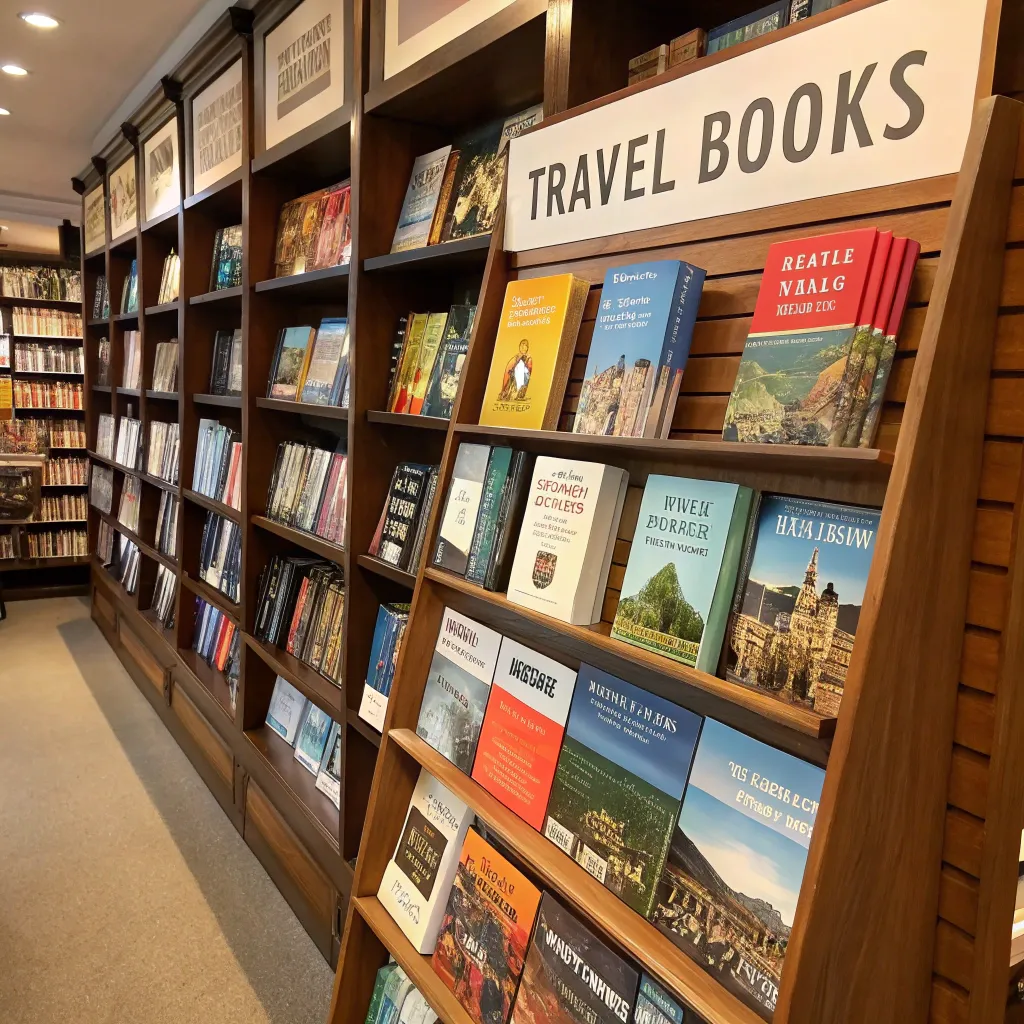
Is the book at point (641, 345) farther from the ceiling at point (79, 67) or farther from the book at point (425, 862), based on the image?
the ceiling at point (79, 67)

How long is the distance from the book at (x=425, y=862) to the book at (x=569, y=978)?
225 millimetres

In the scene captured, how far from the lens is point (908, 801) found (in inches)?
33.6

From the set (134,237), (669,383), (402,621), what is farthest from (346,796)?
(134,237)

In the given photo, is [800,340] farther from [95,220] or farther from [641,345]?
[95,220]

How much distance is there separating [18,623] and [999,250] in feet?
18.4

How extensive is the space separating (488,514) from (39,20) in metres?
2.75

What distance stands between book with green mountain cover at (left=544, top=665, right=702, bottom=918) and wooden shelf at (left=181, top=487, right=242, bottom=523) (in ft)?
5.74

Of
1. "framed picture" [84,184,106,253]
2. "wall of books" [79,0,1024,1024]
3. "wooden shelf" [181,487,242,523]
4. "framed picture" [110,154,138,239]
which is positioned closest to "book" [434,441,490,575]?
"wall of books" [79,0,1024,1024]

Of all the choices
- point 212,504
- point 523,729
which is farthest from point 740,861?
point 212,504

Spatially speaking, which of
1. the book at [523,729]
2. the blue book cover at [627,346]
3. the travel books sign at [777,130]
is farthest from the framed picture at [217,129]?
the book at [523,729]

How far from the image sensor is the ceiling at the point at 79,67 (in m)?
2.68

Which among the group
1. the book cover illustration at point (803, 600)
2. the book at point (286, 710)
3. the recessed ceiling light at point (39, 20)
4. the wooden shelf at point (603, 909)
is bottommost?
the book at point (286, 710)

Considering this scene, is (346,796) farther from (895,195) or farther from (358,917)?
(895,195)

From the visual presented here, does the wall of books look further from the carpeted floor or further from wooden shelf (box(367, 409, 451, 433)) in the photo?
the carpeted floor
